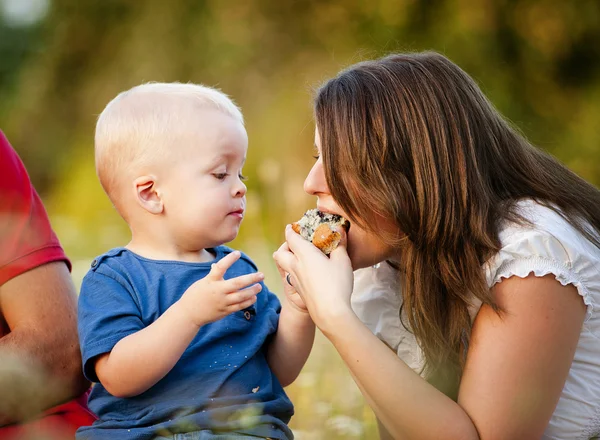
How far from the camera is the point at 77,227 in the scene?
581 centimetres

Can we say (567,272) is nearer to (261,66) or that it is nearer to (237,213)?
(237,213)

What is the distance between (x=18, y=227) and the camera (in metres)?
2.19

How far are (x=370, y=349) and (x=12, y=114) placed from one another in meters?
5.80

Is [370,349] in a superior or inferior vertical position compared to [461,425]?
superior

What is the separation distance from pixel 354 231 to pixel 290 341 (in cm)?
39

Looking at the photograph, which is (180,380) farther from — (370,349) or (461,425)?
(461,425)

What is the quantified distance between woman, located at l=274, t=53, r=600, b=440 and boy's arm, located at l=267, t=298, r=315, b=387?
0.55 ft

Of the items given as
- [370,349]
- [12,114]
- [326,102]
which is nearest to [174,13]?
[12,114]

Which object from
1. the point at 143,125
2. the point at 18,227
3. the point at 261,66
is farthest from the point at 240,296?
the point at 261,66

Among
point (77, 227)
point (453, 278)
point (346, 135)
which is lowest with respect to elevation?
point (77, 227)

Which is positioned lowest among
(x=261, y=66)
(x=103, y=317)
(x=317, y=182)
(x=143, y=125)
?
(x=261, y=66)

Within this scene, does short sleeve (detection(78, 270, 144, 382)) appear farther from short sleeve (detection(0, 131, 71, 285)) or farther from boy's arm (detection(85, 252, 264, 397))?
short sleeve (detection(0, 131, 71, 285))

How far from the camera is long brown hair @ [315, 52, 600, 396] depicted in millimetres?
2129

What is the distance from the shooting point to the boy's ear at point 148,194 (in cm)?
219
